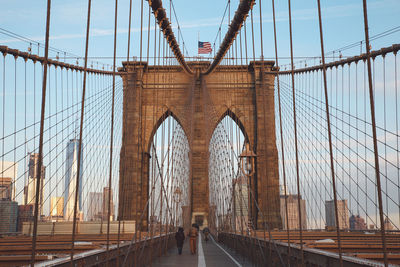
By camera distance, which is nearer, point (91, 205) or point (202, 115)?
point (91, 205)

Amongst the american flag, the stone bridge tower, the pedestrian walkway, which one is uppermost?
the american flag

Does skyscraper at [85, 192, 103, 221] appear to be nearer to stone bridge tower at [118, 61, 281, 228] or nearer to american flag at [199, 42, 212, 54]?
stone bridge tower at [118, 61, 281, 228]

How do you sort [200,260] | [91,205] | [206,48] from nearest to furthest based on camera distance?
[200,260], [91,205], [206,48]

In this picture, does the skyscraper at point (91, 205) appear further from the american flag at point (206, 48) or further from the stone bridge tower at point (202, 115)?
the american flag at point (206, 48)

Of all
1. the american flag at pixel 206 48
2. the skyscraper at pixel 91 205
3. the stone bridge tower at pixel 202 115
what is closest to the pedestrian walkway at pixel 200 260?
the skyscraper at pixel 91 205

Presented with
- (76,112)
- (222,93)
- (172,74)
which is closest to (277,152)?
(222,93)

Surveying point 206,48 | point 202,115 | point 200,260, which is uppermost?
point 206,48

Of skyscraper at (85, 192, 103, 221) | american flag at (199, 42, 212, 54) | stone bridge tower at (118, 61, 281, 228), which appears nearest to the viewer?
skyscraper at (85, 192, 103, 221)

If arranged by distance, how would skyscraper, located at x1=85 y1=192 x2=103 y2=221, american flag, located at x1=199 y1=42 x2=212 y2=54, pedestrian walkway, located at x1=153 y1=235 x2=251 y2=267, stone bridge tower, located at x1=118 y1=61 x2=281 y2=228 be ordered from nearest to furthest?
pedestrian walkway, located at x1=153 y1=235 x2=251 y2=267 → skyscraper, located at x1=85 y1=192 x2=103 y2=221 → american flag, located at x1=199 y1=42 x2=212 y2=54 → stone bridge tower, located at x1=118 y1=61 x2=281 y2=228

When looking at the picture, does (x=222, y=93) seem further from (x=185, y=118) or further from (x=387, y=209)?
(x=387, y=209)

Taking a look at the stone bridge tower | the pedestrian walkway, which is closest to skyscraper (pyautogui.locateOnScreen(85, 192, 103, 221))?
the stone bridge tower

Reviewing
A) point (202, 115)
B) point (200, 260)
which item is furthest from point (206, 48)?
point (200, 260)

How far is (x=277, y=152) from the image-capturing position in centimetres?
2848

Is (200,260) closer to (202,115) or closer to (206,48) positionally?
(206,48)
